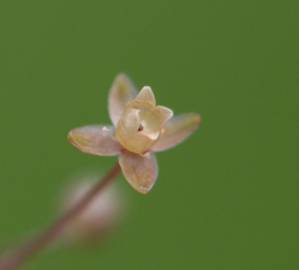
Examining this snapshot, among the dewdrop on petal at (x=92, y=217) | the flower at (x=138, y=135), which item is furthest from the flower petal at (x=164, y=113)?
the dewdrop on petal at (x=92, y=217)

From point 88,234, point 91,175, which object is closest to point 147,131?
point 88,234

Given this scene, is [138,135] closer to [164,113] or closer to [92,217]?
[164,113]

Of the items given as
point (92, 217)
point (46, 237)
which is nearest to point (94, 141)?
point (46, 237)

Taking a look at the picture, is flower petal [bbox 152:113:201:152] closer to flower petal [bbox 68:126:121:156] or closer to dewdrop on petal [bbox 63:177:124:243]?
flower petal [bbox 68:126:121:156]

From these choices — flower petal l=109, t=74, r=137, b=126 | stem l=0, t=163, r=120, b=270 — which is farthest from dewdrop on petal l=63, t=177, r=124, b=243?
flower petal l=109, t=74, r=137, b=126

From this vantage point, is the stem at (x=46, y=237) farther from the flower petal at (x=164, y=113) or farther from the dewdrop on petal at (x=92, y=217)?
the dewdrop on petal at (x=92, y=217)

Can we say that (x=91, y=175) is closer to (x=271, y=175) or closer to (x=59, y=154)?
(x=59, y=154)
